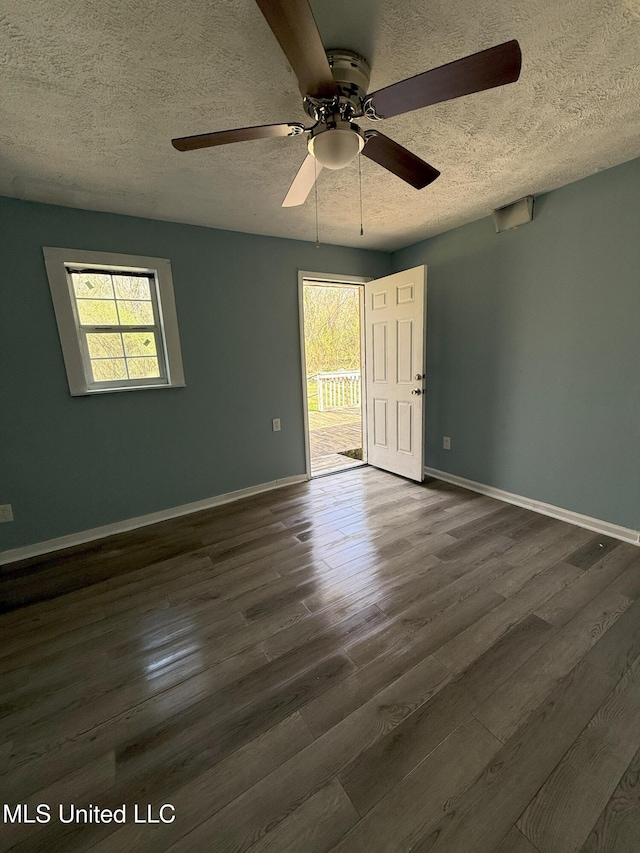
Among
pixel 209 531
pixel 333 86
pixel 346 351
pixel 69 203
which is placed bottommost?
pixel 209 531

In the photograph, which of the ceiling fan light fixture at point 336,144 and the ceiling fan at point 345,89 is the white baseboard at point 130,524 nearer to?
the ceiling fan at point 345,89

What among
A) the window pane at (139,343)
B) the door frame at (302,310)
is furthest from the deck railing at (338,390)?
the window pane at (139,343)

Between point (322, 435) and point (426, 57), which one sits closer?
point (426, 57)

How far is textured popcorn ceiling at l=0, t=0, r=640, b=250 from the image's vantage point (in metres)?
1.04

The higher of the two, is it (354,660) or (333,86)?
(333,86)

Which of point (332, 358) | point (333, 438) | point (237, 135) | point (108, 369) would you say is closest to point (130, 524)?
point (108, 369)

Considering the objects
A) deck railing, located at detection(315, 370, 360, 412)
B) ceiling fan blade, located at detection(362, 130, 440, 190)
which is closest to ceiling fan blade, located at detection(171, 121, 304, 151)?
ceiling fan blade, located at detection(362, 130, 440, 190)

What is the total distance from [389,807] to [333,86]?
7.36ft

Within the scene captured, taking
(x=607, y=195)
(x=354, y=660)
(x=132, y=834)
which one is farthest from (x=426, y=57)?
(x=132, y=834)

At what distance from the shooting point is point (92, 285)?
93.7 inches

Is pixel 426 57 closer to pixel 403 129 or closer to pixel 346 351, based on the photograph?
pixel 403 129

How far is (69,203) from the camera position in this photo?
2152 millimetres

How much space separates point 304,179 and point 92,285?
1801 millimetres
